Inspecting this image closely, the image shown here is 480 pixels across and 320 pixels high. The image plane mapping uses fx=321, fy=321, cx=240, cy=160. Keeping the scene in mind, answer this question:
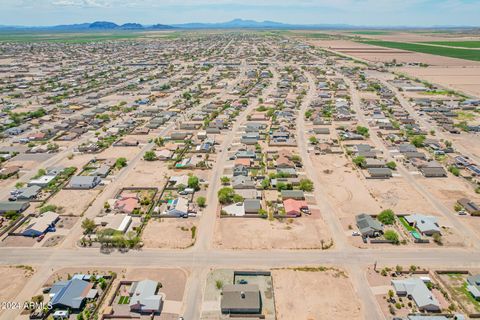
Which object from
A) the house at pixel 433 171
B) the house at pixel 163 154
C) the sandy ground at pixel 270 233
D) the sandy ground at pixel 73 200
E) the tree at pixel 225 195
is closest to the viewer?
the sandy ground at pixel 270 233

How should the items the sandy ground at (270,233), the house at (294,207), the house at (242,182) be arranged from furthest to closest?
the house at (242,182) → the house at (294,207) → the sandy ground at (270,233)

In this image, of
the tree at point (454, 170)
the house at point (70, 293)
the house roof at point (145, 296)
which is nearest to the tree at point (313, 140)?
the tree at point (454, 170)

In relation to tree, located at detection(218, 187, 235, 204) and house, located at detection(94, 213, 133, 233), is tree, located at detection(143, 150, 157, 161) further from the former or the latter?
tree, located at detection(218, 187, 235, 204)

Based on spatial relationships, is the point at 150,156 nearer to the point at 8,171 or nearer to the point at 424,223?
the point at 8,171

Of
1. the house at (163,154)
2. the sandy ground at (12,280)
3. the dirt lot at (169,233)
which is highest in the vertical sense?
the house at (163,154)

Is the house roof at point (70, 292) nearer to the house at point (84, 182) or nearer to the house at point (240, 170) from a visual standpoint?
the house at point (84, 182)

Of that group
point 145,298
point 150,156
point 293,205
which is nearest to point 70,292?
point 145,298
